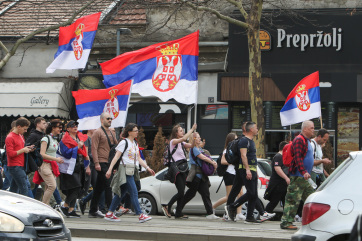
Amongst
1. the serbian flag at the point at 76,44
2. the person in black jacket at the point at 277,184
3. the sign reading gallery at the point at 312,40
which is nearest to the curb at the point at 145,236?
the person in black jacket at the point at 277,184

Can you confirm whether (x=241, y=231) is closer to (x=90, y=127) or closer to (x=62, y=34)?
(x=90, y=127)

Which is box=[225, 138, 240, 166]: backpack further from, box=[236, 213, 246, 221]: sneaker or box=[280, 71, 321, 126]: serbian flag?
box=[280, 71, 321, 126]: serbian flag

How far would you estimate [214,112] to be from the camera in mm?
26078

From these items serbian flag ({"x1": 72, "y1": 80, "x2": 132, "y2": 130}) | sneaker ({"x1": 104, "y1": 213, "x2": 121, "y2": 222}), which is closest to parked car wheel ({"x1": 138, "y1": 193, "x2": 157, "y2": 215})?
serbian flag ({"x1": 72, "y1": 80, "x2": 132, "y2": 130})

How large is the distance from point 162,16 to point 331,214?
69.2ft

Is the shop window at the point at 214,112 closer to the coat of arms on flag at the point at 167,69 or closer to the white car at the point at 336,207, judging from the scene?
the coat of arms on flag at the point at 167,69

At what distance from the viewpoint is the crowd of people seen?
13.1 meters

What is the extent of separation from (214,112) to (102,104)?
33.3 ft

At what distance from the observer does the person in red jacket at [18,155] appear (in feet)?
41.7

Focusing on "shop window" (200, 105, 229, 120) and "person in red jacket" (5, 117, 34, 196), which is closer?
"person in red jacket" (5, 117, 34, 196)

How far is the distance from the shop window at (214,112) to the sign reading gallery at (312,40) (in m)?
2.99

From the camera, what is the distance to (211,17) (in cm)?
2677

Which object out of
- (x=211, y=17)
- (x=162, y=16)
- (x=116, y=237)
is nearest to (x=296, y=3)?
(x=211, y=17)

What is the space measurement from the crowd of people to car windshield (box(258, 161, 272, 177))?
50.3 inches
